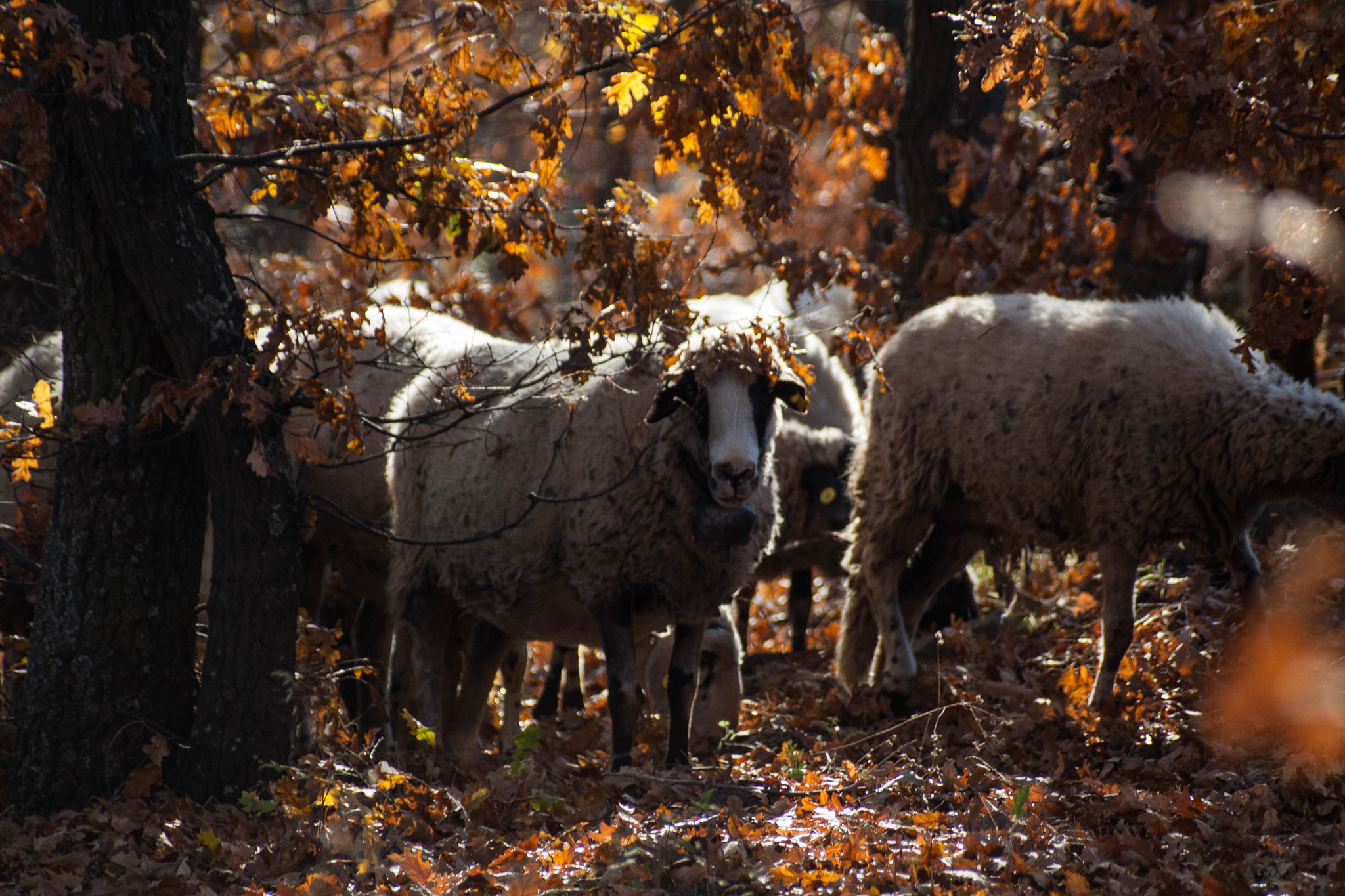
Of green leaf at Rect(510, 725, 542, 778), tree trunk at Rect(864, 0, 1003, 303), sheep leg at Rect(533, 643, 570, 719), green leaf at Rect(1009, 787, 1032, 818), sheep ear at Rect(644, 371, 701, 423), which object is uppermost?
tree trunk at Rect(864, 0, 1003, 303)

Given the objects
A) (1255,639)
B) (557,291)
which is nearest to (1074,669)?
(1255,639)

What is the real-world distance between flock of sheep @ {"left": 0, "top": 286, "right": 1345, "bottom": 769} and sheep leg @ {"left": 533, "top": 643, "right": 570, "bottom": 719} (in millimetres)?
836

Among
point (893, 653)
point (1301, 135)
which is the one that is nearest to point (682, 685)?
point (893, 653)

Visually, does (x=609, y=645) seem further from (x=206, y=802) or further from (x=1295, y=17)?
(x=1295, y=17)

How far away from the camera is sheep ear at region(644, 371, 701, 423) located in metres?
5.87

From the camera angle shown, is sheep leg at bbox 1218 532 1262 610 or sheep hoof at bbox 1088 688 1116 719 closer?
sheep hoof at bbox 1088 688 1116 719

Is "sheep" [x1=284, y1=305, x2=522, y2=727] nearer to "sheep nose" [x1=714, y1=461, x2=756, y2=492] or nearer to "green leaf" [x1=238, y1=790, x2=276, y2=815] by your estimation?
"sheep nose" [x1=714, y1=461, x2=756, y2=492]

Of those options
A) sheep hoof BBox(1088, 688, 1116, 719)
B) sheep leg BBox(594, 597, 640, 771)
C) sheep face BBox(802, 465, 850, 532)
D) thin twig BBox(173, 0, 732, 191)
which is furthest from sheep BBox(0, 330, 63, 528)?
sheep hoof BBox(1088, 688, 1116, 719)

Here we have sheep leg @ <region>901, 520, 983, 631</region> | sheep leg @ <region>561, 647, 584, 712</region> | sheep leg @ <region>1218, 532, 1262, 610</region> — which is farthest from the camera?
sheep leg @ <region>561, 647, 584, 712</region>

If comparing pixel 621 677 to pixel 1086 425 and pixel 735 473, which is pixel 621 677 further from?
pixel 1086 425

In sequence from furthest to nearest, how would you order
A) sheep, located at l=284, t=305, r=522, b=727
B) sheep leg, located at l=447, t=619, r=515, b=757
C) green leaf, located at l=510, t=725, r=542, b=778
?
sheep, located at l=284, t=305, r=522, b=727 < sheep leg, located at l=447, t=619, r=515, b=757 < green leaf, located at l=510, t=725, r=542, b=778

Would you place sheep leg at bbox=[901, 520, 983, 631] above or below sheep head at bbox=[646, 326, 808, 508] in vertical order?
below

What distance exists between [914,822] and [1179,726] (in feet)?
7.26

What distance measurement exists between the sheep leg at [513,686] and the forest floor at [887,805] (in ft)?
1.53
